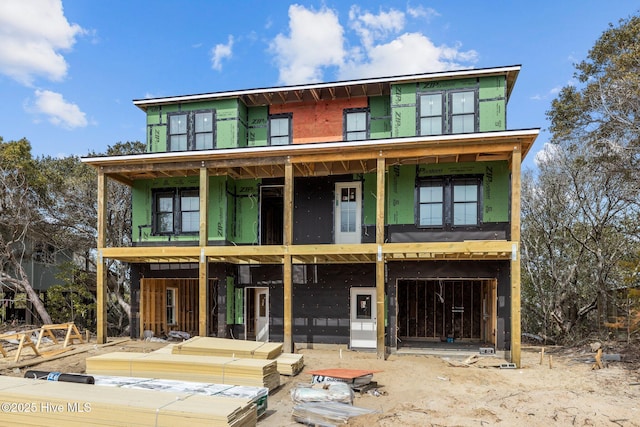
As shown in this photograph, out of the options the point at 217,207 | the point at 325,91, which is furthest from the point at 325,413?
the point at 325,91

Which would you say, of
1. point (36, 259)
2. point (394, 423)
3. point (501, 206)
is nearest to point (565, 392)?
point (394, 423)

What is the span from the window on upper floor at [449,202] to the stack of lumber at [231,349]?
23.3 feet

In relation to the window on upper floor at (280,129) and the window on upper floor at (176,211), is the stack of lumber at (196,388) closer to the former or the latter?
the window on upper floor at (176,211)

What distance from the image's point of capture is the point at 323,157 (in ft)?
51.2

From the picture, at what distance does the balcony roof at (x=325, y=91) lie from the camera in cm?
1622

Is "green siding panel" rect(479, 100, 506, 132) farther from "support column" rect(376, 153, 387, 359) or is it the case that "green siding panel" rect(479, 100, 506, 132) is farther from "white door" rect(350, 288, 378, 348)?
"white door" rect(350, 288, 378, 348)

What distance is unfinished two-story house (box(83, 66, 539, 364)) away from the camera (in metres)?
15.5

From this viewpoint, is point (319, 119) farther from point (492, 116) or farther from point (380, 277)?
point (380, 277)

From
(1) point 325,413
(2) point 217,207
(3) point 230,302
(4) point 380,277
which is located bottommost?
(1) point 325,413

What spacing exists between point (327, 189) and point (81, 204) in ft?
44.7

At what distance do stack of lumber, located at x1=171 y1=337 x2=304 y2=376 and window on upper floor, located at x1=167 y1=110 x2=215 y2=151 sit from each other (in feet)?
27.4

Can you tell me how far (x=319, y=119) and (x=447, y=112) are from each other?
4.89m

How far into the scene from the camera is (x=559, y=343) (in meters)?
20.2

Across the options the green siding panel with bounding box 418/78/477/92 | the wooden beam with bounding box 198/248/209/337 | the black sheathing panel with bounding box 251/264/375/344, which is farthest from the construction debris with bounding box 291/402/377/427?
the green siding panel with bounding box 418/78/477/92
